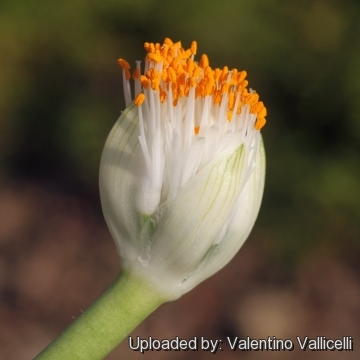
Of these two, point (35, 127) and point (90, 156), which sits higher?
point (35, 127)

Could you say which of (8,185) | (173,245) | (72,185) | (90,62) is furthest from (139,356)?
(173,245)

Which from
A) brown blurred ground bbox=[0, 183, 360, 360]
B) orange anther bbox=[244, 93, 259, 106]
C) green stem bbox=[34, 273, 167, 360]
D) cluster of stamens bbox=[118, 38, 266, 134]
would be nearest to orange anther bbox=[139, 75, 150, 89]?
cluster of stamens bbox=[118, 38, 266, 134]

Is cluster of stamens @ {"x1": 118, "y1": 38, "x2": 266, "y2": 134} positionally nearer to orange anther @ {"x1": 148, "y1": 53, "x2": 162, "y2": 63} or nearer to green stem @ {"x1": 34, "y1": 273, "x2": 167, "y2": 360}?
orange anther @ {"x1": 148, "y1": 53, "x2": 162, "y2": 63}

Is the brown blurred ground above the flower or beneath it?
above

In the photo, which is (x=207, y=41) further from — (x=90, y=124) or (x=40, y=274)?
(x=40, y=274)

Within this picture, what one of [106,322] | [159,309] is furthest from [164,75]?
[159,309]

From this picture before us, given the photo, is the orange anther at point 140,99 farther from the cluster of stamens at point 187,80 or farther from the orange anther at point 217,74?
the orange anther at point 217,74
